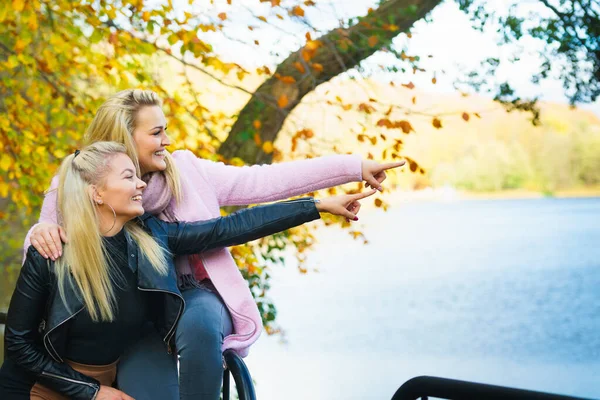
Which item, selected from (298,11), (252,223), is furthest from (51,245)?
(298,11)

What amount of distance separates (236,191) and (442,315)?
20.0 meters

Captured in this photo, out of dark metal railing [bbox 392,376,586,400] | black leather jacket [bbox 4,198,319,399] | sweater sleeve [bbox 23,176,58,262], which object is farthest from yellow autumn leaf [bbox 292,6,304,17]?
dark metal railing [bbox 392,376,586,400]

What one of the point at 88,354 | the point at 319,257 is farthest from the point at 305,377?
the point at 88,354

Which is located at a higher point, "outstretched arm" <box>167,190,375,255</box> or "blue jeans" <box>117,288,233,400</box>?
"outstretched arm" <box>167,190,375,255</box>

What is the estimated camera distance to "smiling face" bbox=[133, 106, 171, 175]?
216 cm

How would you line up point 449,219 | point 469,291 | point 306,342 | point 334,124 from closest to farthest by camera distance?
point 334,124, point 306,342, point 469,291, point 449,219

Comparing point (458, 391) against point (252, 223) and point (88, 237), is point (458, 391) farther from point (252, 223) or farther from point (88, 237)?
point (88, 237)

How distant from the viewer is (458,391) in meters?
1.14

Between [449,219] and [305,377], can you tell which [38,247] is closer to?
[305,377]

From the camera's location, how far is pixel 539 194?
25625mm

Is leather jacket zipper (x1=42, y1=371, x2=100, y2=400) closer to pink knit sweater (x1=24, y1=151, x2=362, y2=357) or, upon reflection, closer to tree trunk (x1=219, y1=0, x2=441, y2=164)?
pink knit sweater (x1=24, y1=151, x2=362, y2=357)

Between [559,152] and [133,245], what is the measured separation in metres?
22.6

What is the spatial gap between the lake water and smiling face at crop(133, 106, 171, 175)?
13428 millimetres

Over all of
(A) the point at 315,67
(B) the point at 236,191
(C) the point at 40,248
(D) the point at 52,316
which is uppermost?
(A) the point at 315,67
